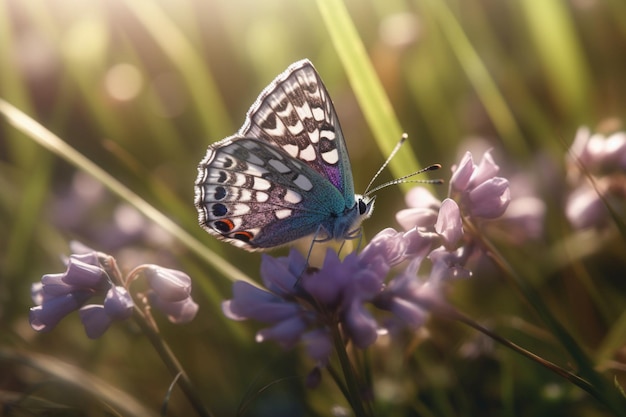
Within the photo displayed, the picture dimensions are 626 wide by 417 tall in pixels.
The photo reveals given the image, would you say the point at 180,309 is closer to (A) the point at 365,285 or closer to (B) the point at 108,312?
(B) the point at 108,312

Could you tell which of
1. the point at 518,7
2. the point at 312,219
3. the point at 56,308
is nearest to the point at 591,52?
the point at 518,7

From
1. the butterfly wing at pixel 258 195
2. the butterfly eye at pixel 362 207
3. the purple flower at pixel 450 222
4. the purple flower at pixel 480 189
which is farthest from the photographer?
the butterfly eye at pixel 362 207

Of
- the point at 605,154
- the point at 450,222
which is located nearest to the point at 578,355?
the point at 450,222

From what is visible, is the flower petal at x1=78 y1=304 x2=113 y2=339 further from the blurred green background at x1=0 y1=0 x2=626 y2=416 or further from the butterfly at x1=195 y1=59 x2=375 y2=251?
the butterfly at x1=195 y1=59 x2=375 y2=251

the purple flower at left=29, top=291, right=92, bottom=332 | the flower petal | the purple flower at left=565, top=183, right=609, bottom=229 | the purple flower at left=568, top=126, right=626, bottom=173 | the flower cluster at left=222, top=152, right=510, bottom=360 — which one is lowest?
the purple flower at left=565, top=183, right=609, bottom=229

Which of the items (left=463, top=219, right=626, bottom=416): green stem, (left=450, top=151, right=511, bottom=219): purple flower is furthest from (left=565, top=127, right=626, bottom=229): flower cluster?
(left=463, top=219, right=626, bottom=416): green stem

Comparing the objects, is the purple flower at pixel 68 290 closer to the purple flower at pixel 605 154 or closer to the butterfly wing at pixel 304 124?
the butterfly wing at pixel 304 124

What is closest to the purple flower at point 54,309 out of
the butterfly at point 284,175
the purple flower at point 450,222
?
the butterfly at point 284,175
